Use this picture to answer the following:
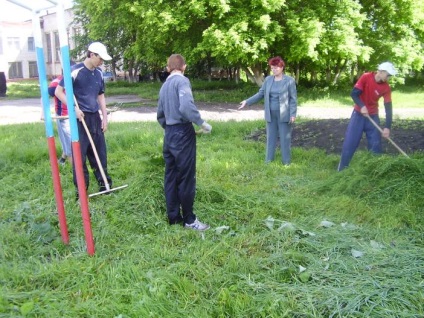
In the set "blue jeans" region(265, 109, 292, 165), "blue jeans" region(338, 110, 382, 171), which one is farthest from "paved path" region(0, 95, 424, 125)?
"blue jeans" region(338, 110, 382, 171)

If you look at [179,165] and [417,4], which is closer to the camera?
[179,165]

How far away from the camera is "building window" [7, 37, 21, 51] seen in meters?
42.2

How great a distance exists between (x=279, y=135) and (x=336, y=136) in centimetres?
204

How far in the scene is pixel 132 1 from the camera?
16.6 m

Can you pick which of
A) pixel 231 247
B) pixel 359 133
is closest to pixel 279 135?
pixel 359 133

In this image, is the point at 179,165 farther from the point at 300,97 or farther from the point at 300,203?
the point at 300,97

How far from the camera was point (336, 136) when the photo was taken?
27.0 ft

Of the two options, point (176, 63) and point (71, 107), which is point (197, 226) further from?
point (71, 107)

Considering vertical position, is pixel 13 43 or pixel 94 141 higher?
pixel 13 43

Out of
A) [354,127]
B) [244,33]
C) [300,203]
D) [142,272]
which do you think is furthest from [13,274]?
[244,33]

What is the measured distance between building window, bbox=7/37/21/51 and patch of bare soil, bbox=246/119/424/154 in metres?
40.2

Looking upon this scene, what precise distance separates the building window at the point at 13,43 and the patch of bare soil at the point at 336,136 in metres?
40.2

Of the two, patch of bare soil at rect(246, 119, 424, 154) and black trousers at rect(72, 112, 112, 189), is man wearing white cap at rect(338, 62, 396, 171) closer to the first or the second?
patch of bare soil at rect(246, 119, 424, 154)

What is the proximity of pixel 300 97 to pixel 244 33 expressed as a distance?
4.59 meters
